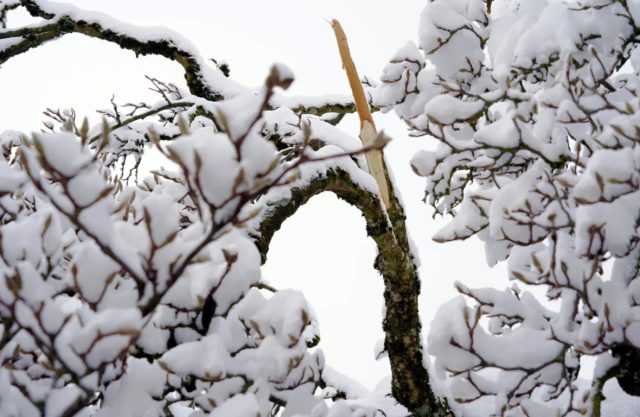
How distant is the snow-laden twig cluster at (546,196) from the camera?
1.50 meters

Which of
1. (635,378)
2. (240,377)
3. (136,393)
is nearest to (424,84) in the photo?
(635,378)

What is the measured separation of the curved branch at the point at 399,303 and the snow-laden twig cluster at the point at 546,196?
0.78m

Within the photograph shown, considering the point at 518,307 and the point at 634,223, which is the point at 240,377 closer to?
the point at 518,307

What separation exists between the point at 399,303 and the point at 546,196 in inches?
77.5

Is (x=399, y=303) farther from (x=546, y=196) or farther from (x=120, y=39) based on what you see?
(x=120, y=39)

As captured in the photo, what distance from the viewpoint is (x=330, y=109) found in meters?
4.58

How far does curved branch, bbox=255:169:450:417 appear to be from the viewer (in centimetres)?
338

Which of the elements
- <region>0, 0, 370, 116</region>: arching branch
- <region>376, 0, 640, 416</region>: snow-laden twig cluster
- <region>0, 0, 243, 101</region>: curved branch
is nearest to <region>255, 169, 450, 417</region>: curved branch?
<region>376, 0, 640, 416</region>: snow-laden twig cluster

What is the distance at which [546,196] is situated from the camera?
5.52 feet

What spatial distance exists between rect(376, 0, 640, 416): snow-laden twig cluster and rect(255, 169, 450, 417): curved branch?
30.6 inches

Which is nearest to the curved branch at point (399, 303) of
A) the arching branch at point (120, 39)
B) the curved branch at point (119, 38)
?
the arching branch at point (120, 39)

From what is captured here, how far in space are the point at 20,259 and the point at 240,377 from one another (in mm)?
613

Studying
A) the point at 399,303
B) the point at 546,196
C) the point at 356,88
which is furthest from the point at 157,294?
the point at 399,303

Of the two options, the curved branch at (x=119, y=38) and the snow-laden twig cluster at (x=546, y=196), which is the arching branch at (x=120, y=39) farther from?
the snow-laden twig cluster at (x=546, y=196)
